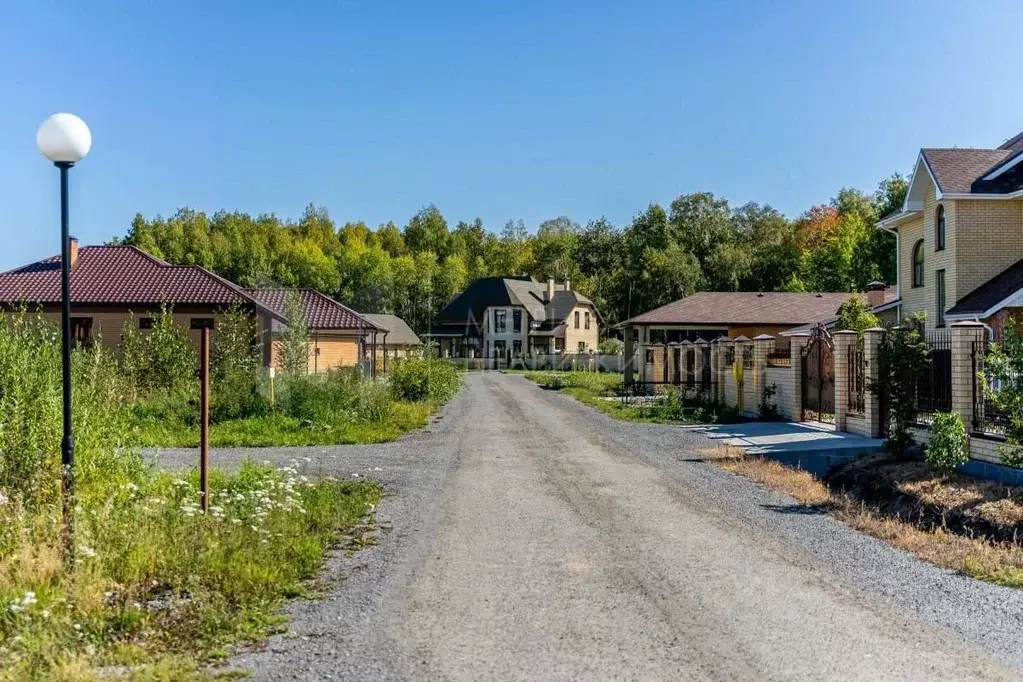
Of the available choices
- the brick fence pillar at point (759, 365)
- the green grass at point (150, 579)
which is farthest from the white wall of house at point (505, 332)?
the green grass at point (150, 579)

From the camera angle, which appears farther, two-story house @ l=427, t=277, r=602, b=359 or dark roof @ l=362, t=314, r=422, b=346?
dark roof @ l=362, t=314, r=422, b=346

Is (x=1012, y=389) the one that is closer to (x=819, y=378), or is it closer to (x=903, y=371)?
(x=903, y=371)

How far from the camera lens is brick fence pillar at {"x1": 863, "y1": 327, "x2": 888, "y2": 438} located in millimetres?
15211

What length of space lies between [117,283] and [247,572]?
107 ft

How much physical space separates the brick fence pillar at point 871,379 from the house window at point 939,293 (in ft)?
29.9

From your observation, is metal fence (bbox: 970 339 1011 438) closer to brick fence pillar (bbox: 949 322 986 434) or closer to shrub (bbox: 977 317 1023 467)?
brick fence pillar (bbox: 949 322 986 434)

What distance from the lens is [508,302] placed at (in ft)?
234

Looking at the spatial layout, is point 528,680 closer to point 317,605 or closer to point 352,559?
point 317,605

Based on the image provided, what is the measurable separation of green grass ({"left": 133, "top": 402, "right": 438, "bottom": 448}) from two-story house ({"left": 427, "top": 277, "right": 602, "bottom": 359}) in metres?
50.6

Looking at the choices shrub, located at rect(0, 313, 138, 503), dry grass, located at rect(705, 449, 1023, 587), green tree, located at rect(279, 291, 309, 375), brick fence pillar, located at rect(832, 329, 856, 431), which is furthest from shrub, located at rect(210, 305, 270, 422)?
brick fence pillar, located at rect(832, 329, 856, 431)

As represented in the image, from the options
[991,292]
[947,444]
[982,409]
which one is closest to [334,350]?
[991,292]

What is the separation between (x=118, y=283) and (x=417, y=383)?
1596 cm

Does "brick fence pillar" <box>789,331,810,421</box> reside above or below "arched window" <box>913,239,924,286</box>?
below

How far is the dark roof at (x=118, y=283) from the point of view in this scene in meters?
34.7
